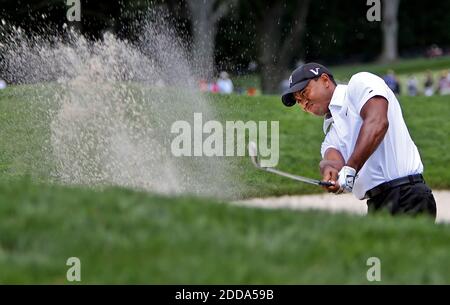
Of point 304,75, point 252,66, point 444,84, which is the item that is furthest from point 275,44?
point 304,75

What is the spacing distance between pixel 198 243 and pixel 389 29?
181 ft

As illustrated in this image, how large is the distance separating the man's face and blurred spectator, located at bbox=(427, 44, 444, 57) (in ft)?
192

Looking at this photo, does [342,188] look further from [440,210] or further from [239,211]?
[440,210]

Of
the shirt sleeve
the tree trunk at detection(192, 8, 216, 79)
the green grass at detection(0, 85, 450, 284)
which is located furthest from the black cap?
the tree trunk at detection(192, 8, 216, 79)

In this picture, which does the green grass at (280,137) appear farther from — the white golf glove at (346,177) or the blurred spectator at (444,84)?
the blurred spectator at (444,84)

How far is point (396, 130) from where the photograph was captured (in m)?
6.87

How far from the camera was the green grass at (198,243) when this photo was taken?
447cm

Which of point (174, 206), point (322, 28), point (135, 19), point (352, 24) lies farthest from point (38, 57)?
point (352, 24)

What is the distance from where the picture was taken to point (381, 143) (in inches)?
270

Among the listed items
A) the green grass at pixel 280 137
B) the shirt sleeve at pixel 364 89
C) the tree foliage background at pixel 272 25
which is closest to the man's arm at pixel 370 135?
the shirt sleeve at pixel 364 89

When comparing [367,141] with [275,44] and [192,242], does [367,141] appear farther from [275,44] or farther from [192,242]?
[275,44]

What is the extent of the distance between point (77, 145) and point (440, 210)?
190 inches

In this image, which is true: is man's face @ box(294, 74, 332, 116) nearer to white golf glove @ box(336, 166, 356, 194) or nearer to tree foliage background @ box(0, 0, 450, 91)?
white golf glove @ box(336, 166, 356, 194)

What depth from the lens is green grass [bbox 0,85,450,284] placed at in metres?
4.47
